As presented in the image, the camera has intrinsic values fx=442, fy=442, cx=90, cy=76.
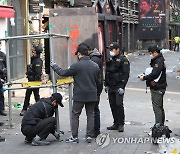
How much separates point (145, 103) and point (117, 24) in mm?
6204

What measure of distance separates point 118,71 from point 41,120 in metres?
1.89

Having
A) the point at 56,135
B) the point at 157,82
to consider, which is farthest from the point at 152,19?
the point at 56,135

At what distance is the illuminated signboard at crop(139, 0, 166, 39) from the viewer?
125ft

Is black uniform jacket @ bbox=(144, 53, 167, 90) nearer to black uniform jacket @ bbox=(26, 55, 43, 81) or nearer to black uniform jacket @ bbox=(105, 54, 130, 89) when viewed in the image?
black uniform jacket @ bbox=(105, 54, 130, 89)

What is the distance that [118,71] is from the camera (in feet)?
28.5

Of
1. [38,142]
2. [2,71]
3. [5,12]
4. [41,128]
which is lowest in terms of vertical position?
[38,142]

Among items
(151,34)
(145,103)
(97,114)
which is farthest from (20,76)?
(151,34)

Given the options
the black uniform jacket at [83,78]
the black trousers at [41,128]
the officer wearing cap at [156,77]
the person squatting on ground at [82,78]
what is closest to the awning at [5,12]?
the person squatting on ground at [82,78]

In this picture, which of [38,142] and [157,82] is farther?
[157,82]

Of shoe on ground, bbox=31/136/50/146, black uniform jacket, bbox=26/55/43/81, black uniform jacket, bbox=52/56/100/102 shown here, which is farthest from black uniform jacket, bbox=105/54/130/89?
black uniform jacket, bbox=26/55/43/81

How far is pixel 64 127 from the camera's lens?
937 cm

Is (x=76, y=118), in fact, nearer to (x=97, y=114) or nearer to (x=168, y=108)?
(x=97, y=114)

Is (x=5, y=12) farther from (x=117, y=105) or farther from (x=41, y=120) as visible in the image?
(x=41, y=120)

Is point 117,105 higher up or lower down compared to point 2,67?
lower down
